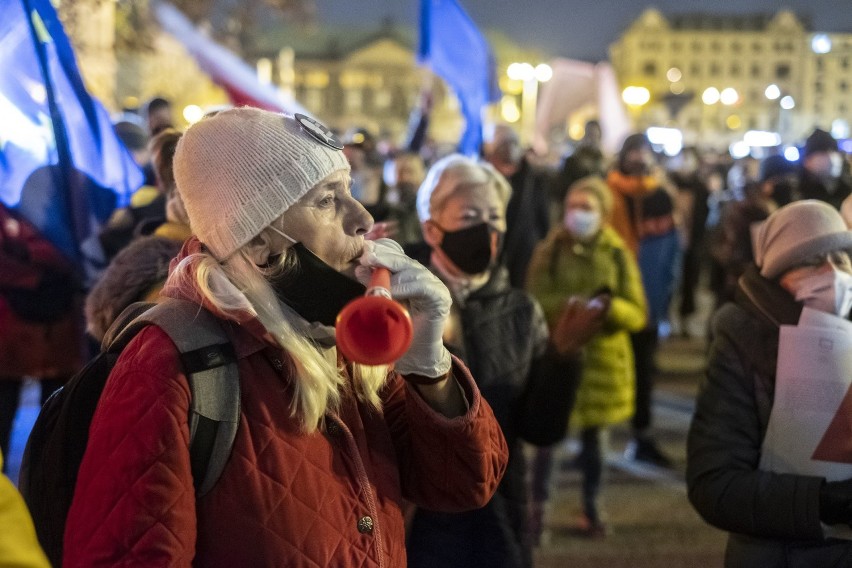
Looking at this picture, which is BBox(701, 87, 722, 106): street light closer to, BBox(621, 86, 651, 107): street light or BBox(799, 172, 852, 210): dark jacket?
BBox(621, 86, 651, 107): street light

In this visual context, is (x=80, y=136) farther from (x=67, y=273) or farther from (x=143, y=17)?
(x=143, y=17)

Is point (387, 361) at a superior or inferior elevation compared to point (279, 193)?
inferior

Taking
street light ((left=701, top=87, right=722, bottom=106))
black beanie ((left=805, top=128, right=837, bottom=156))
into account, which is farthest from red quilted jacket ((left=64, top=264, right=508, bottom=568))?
street light ((left=701, top=87, right=722, bottom=106))

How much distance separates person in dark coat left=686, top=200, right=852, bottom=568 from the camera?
2.73 metres

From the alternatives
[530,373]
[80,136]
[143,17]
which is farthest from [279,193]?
[143,17]

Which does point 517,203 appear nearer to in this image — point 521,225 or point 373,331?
point 521,225

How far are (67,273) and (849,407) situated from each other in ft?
10.9

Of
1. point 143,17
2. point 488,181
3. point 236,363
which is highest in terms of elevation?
point 143,17

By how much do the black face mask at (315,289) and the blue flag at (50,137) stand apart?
2.67m

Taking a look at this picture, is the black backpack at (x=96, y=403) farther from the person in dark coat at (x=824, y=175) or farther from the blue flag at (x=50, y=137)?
the person in dark coat at (x=824, y=175)

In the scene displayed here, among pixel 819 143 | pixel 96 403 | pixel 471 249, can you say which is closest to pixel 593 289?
pixel 471 249

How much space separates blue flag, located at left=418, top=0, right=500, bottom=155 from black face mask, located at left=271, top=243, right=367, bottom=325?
492 cm

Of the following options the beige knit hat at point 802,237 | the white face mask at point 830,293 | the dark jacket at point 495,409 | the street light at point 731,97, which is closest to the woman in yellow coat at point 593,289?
the dark jacket at point 495,409

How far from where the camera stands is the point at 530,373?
336cm
